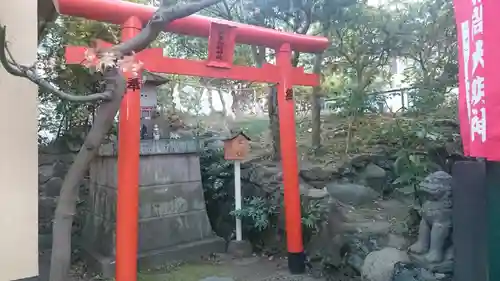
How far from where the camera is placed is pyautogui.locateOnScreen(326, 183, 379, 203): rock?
7.28m

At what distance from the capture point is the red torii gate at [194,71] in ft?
14.2

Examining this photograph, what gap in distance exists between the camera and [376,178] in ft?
26.7

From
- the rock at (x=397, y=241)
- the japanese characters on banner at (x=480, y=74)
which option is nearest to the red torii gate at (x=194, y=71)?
the rock at (x=397, y=241)

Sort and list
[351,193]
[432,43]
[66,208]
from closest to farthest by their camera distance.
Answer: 1. [66,208]
2. [351,193]
3. [432,43]

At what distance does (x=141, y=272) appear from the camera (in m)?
5.78

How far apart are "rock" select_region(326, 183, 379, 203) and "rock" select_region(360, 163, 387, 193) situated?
18.0 inches

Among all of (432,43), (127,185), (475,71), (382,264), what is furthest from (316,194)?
(432,43)

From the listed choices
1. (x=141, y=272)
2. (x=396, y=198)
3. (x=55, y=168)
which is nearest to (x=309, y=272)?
(x=141, y=272)

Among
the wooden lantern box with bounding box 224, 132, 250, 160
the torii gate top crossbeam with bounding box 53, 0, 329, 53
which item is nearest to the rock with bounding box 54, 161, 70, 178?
the wooden lantern box with bounding box 224, 132, 250, 160

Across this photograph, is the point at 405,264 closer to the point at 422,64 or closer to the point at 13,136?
the point at 13,136

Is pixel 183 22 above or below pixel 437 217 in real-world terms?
above

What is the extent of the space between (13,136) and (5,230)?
846mm

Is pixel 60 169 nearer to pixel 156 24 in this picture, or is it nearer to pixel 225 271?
pixel 225 271

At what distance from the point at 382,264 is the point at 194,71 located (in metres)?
3.09
